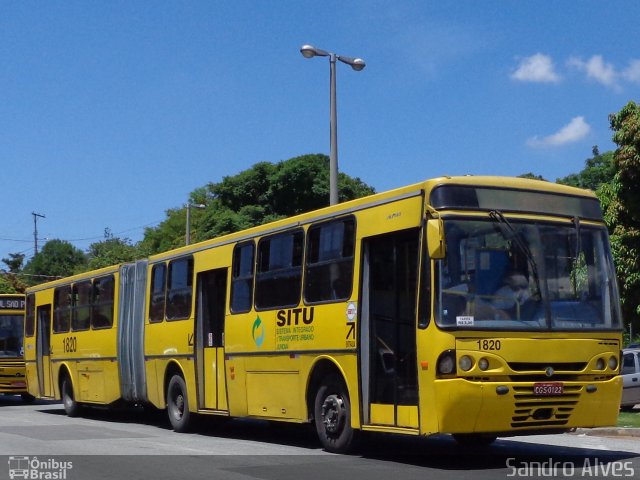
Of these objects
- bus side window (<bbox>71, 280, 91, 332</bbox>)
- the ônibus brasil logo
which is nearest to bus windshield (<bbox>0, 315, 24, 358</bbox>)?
bus side window (<bbox>71, 280, 91, 332</bbox>)

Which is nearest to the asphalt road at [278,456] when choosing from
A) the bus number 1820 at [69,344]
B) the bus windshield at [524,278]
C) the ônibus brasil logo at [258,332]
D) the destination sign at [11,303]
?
the ônibus brasil logo at [258,332]

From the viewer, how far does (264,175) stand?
5528 cm

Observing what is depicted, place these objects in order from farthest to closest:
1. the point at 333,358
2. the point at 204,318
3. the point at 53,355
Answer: the point at 53,355, the point at 204,318, the point at 333,358

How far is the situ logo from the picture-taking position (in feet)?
34.9

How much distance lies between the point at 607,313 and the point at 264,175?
4454 centimetres

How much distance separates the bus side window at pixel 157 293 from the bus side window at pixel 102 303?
7.05ft

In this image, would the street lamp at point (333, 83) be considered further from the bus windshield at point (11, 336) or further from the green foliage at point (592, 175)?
the green foliage at point (592, 175)

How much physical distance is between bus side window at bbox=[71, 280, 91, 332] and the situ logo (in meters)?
9.41

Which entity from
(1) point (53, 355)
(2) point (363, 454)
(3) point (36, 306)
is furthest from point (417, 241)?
(3) point (36, 306)

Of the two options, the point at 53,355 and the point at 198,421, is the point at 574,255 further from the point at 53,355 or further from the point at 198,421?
the point at 53,355

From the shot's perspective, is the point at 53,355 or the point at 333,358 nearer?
the point at 333,358

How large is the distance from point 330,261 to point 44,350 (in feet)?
45.0

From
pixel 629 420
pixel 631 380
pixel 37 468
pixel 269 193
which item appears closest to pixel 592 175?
pixel 269 193

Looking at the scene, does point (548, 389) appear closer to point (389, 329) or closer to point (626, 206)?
point (389, 329)
